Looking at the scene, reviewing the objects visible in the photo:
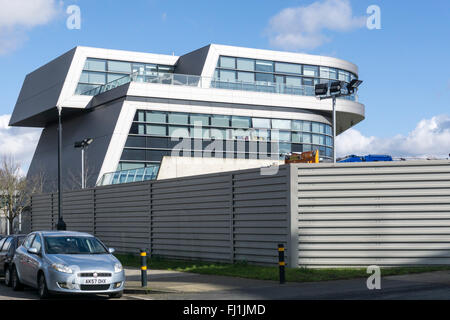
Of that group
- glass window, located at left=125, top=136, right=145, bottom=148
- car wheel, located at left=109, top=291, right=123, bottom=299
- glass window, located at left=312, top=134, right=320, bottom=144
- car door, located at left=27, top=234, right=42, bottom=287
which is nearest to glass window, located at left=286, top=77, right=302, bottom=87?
glass window, located at left=312, top=134, right=320, bottom=144

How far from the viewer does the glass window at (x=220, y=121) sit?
171 ft

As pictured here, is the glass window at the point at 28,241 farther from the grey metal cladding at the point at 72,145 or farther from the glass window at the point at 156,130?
the glass window at the point at 156,130

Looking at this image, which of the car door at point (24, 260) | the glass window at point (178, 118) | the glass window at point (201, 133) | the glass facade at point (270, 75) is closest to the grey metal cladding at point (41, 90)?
the glass window at point (178, 118)

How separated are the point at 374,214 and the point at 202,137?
113ft

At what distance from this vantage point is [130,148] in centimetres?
5062

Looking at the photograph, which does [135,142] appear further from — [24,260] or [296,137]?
[24,260]

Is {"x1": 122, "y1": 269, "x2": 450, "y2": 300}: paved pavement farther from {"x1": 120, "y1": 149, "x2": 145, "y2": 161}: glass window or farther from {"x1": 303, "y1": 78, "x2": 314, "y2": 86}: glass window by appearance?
{"x1": 303, "y1": 78, "x2": 314, "y2": 86}: glass window

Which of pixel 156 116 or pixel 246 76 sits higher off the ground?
pixel 246 76

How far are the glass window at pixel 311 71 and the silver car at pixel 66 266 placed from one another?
4414 centimetres

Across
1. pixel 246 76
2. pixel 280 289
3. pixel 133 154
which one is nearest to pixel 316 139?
pixel 246 76

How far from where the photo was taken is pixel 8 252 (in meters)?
18.4
